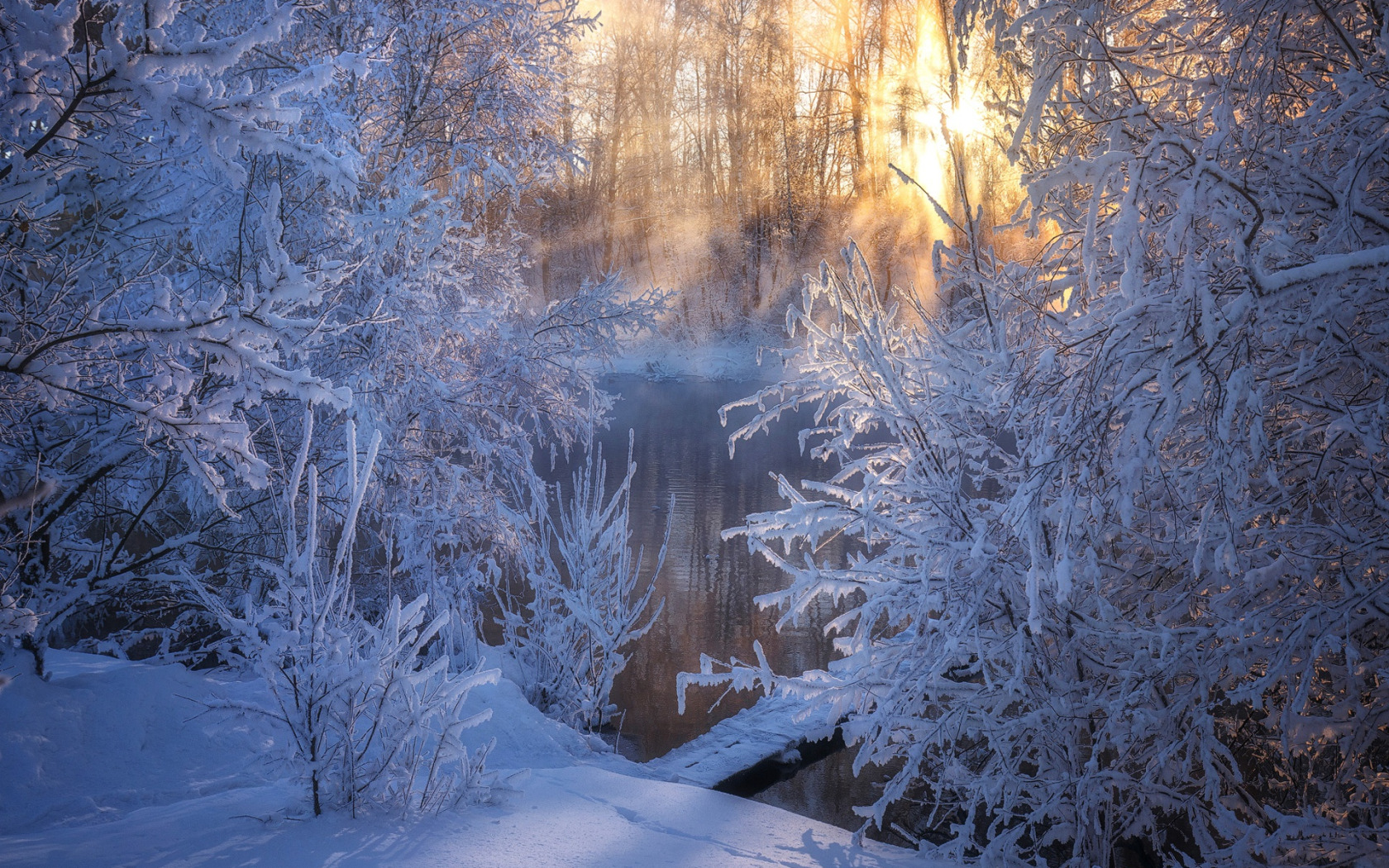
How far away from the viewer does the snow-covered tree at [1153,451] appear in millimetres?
2566

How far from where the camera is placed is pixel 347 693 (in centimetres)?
301

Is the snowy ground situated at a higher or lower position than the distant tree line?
lower

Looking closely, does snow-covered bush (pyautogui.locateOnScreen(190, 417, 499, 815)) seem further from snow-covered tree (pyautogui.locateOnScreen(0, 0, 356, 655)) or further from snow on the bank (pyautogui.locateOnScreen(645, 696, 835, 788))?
snow on the bank (pyautogui.locateOnScreen(645, 696, 835, 788))

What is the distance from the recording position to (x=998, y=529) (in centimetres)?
381

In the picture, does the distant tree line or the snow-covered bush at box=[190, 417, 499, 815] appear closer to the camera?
the snow-covered bush at box=[190, 417, 499, 815]

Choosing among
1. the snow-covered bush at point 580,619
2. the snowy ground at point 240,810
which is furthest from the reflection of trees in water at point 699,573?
the snowy ground at point 240,810

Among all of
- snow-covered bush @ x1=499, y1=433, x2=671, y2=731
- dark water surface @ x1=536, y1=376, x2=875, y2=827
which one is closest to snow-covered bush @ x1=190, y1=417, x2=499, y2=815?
snow-covered bush @ x1=499, y1=433, x2=671, y2=731

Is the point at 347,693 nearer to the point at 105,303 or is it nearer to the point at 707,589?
the point at 105,303

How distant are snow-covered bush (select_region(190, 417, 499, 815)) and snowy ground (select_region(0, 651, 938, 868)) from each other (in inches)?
4.7

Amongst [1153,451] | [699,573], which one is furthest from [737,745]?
[699,573]

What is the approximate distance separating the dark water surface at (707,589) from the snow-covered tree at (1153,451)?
263 centimetres

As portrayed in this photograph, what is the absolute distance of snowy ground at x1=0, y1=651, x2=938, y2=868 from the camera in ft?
8.82

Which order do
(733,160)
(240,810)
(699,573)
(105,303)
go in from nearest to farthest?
1. (240,810)
2. (105,303)
3. (699,573)
4. (733,160)

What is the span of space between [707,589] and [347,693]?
8.20 metres
